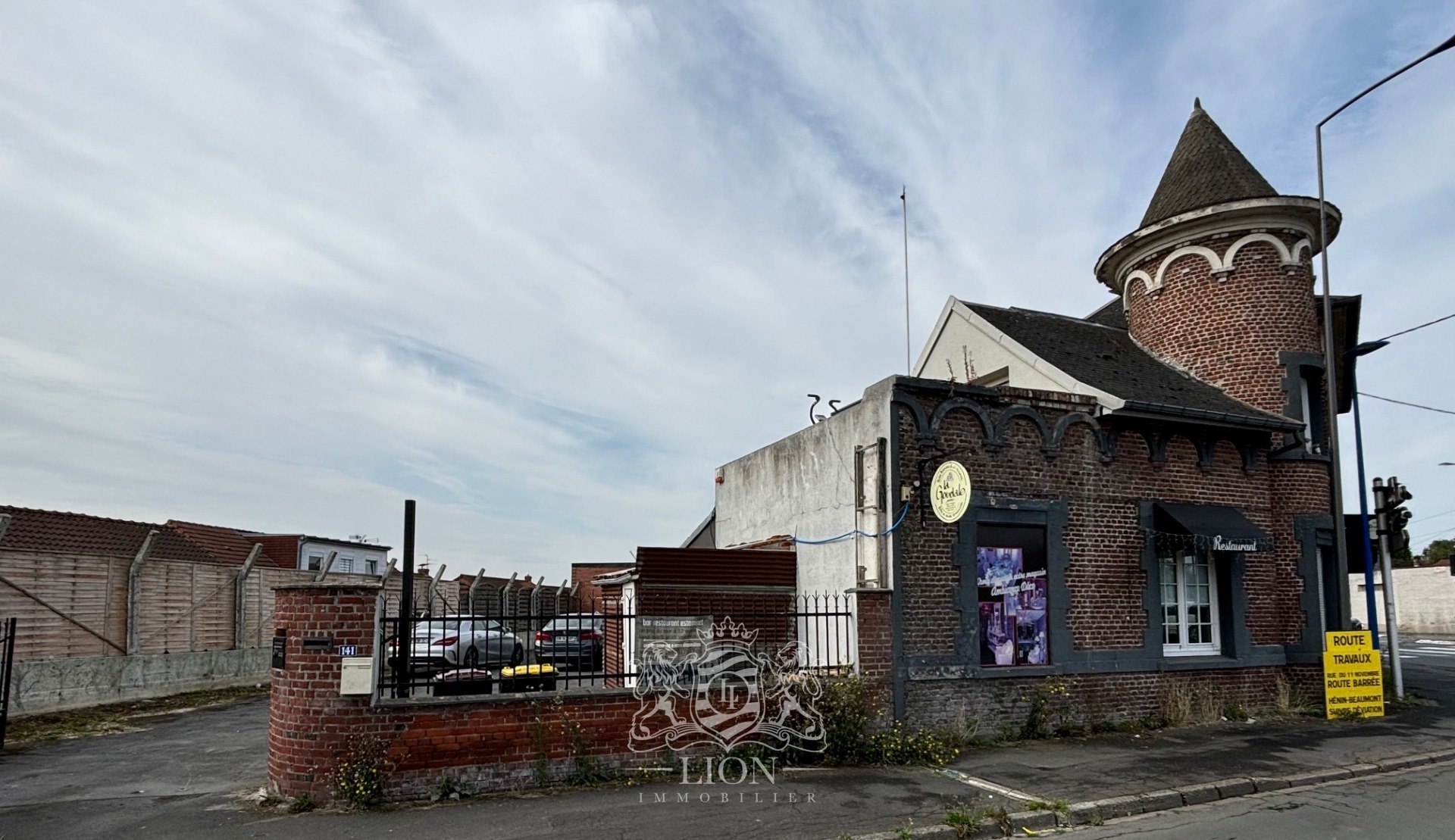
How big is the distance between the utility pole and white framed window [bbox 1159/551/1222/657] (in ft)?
12.4

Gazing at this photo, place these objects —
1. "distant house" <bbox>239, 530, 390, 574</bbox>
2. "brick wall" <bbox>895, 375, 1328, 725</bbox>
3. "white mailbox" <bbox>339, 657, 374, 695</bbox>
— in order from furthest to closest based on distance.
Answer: "distant house" <bbox>239, 530, 390, 574</bbox>
"brick wall" <bbox>895, 375, 1328, 725</bbox>
"white mailbox" <bbox>339, 657, 374, 695</bbox>

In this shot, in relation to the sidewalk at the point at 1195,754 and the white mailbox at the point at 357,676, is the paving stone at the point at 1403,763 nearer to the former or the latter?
the sidewalk at the point at 1195,754

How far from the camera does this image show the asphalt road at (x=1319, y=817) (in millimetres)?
7781

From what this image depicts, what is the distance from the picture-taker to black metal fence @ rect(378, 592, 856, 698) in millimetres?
9008

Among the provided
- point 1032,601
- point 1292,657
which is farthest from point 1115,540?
point 1292,657

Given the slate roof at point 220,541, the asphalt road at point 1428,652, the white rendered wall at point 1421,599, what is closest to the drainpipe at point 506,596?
the slate roof at point 220,541

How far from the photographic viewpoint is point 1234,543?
13.1 meters

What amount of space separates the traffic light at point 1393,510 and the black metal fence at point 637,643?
33.4 ft

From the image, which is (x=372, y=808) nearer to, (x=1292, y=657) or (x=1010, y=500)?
(x=1010, y=500)

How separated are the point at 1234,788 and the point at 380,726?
8688mm

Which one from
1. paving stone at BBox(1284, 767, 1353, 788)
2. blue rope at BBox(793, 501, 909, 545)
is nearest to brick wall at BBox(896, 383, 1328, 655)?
blue rope at BBox(793, 501, 909, 545)

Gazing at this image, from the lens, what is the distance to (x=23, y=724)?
44.9 ft

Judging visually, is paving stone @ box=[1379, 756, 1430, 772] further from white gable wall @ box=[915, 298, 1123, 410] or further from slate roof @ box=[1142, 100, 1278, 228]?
slate roof @ box=[1142, 100, 1278, 228]

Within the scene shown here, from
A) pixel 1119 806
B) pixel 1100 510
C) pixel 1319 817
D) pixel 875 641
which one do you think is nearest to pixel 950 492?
pixel 875 641
